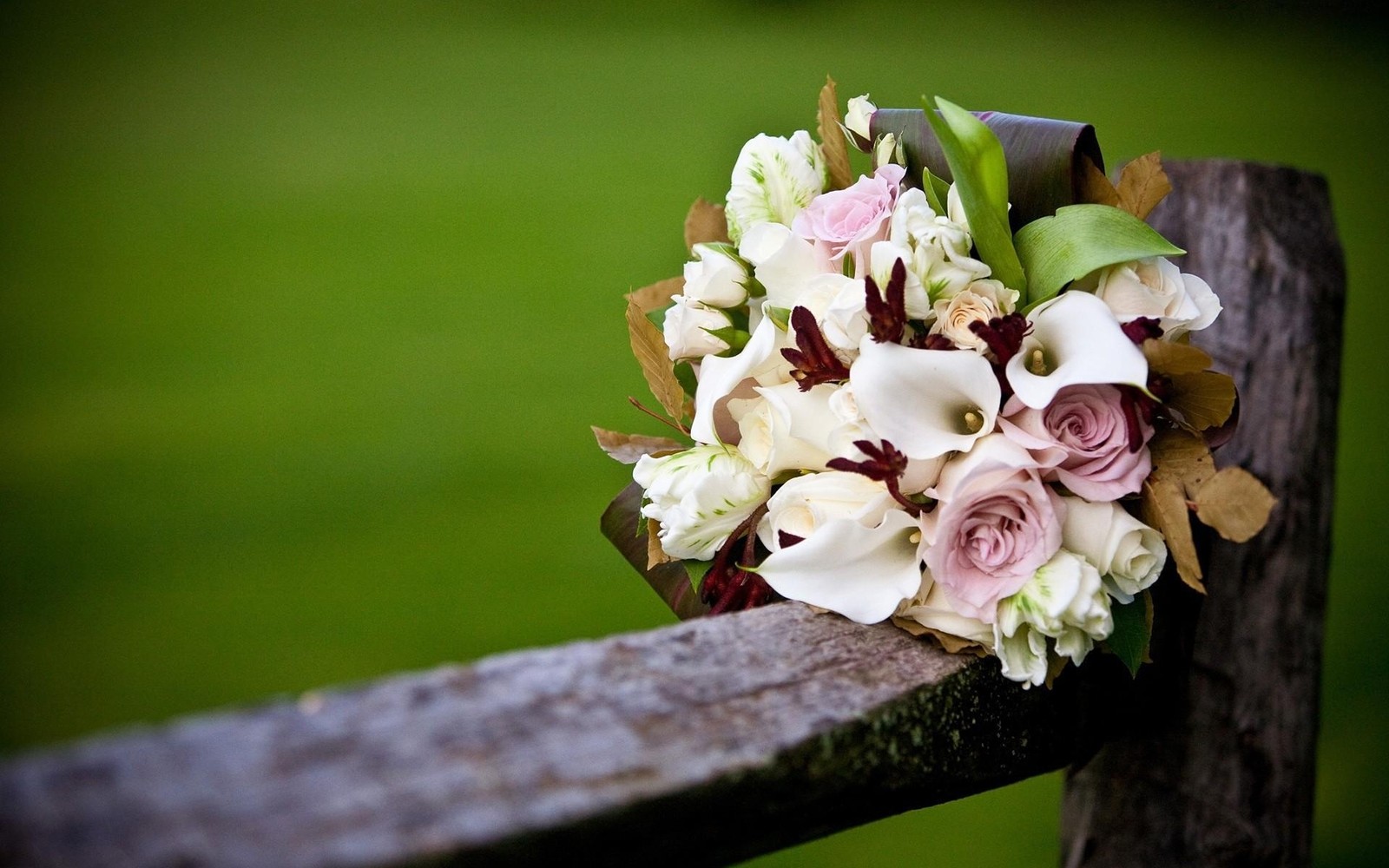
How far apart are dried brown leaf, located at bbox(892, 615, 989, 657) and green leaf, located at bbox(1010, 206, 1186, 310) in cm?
24

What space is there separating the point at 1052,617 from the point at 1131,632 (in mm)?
113

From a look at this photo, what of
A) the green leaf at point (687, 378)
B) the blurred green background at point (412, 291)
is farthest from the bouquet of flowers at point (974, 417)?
the blurred green background at point (412, 291)

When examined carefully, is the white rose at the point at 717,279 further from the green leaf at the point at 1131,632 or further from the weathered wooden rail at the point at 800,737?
the green leaf at the point at 1131,632

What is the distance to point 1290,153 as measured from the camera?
178 inches

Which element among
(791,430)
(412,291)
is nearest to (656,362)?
(791,430)

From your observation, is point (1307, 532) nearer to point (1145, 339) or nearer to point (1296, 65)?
point (1145, 339)

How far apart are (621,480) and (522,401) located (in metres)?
0.56

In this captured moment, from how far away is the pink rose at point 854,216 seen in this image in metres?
0.67

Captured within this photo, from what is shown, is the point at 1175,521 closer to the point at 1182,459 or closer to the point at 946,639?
the point at 1182,459

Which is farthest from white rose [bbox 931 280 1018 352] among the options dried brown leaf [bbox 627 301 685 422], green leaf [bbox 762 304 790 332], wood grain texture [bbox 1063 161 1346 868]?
wood grain texture [bbox 1063 161 1346 868]

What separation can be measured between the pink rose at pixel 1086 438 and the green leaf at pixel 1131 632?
0.09 meters

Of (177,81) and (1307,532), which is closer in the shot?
(1307,532)

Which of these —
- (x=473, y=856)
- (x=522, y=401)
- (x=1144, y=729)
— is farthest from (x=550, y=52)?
(x=473, y=856)

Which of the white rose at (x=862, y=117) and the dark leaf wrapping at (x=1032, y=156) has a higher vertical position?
the white rose at (x=862, y=117)
